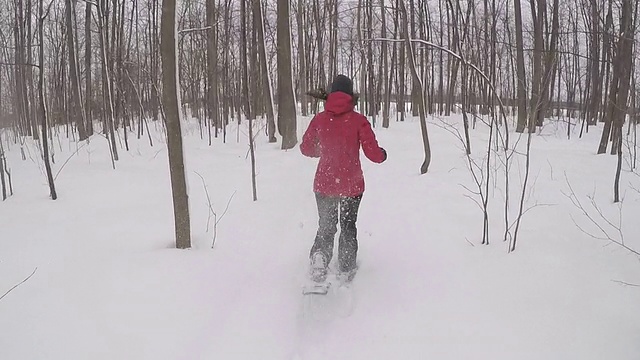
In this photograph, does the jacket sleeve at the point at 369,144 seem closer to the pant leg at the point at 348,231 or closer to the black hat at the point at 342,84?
the black hat at the point at 342,84

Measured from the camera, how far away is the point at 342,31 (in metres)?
19.6

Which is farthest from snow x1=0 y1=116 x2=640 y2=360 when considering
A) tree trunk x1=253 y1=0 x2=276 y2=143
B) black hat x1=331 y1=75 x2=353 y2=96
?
tree trunk x1=253 y1=0 x2=276 y2=143

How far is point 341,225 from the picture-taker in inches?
149

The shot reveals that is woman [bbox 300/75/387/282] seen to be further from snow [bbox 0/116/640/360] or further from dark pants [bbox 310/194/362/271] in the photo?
snow [bbox 0/116/640/360]

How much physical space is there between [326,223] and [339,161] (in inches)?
21.3

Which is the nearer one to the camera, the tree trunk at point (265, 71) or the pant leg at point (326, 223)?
the pant leg at point (326, 223)

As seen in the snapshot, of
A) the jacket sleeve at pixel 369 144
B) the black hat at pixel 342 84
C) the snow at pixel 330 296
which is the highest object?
the black hat at pixel 342 84

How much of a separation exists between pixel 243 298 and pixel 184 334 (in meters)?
0.62

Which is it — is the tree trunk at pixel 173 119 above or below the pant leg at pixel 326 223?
above

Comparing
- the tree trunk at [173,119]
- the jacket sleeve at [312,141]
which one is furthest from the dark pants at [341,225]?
the tree trunk at [173,119]

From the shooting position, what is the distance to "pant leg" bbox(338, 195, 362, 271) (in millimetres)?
3699

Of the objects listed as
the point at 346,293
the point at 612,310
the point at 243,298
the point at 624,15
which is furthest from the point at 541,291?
the point at 624,15

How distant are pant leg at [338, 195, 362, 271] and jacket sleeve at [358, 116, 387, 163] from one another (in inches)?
14.9

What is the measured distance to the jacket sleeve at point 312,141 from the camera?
3656 millimetres
